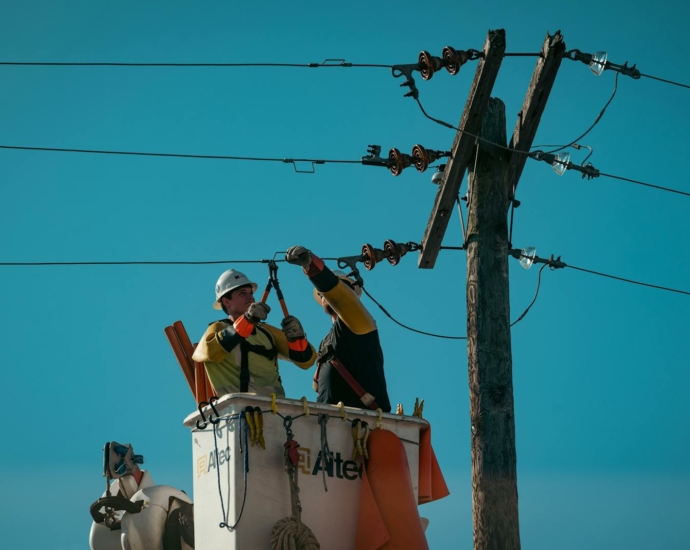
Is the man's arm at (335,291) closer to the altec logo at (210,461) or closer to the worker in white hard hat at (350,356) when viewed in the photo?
the worker in white hard hat at (350,356)

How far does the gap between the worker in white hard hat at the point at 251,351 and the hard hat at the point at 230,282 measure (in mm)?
256

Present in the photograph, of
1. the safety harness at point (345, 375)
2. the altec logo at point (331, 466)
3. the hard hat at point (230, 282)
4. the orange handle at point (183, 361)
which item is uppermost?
the hard hat at point (230, 282)

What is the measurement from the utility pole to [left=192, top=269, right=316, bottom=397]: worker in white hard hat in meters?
1.46

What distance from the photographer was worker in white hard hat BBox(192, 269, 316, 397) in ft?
33.4

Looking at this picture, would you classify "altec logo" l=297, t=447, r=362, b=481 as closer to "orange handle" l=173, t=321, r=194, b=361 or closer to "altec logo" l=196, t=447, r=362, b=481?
"altec logo" l=196, t=447, r=362, b=481

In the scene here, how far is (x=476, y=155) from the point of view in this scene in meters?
11.6

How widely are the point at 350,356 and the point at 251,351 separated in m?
0.85

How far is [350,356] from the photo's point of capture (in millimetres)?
10719

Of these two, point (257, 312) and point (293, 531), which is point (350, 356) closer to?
point (257, 312)

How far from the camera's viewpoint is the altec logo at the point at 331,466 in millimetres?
9539

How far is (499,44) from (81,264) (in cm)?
497

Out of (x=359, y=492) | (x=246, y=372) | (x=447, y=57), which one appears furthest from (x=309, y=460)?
(x=447, y=57)

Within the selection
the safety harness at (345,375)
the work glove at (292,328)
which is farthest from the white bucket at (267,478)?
the work glove at (292,328)

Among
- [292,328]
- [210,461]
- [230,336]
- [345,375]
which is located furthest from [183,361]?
[210,461]
